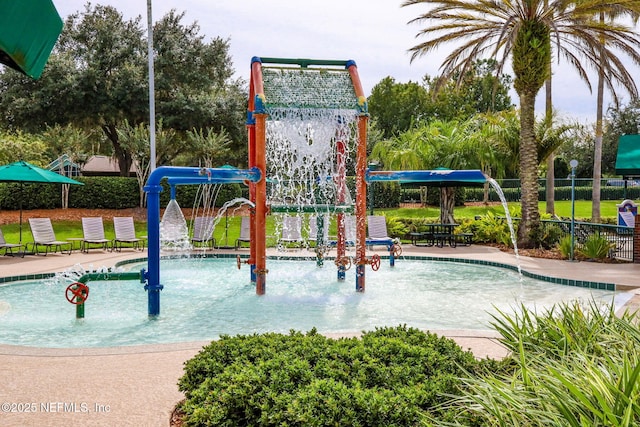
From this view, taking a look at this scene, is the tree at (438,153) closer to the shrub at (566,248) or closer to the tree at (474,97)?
the shrub at (566,248)

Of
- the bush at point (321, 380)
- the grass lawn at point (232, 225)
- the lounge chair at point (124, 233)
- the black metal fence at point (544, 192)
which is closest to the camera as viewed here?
the bush at point (321, 380)

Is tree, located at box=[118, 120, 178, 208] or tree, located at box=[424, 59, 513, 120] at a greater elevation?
tree, located at box=[424, 59, 513, 120]

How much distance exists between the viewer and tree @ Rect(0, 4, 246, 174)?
2841 centimetres

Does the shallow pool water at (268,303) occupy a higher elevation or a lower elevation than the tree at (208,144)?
lower

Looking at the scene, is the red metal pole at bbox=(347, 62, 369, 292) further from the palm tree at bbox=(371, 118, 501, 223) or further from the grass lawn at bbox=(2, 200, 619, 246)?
the palm tree at bbox=(371, 118, 501, 223)

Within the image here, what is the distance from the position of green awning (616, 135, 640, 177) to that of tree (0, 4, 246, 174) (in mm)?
19768

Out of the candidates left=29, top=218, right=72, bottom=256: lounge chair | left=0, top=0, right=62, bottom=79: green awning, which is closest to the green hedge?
left=29, top=218, right=72, bottom=256: lounge chair

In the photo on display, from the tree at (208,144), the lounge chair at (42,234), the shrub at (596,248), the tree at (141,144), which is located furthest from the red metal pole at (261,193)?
the tree at (208,144)

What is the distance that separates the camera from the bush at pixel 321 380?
372 centimetres

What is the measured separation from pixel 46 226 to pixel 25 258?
4.29ft

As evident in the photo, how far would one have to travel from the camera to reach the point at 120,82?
28.7m

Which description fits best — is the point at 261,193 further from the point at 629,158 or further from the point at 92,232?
the point at 629,158

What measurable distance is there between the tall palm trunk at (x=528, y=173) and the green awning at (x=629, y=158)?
254cm

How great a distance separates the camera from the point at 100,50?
29.8 metres
